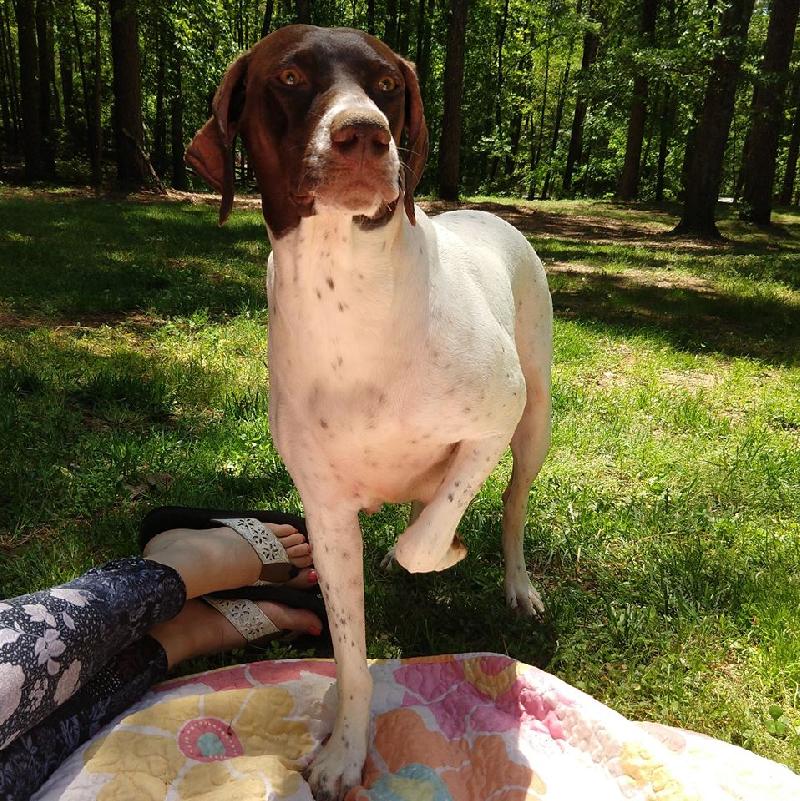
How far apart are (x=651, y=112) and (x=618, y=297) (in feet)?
60.0

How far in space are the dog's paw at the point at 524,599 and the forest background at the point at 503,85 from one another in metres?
9.68

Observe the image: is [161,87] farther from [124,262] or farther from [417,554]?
[417,554]

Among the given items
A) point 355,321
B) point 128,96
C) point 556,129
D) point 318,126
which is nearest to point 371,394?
point 355,321

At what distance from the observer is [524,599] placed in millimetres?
2785

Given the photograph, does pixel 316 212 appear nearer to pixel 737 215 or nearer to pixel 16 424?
pixel 16 424

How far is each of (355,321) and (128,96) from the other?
1380 cm

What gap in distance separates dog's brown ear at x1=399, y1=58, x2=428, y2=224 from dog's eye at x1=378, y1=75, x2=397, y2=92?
10cm

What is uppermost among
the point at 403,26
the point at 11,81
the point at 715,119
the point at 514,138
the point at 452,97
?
the point at 403,26

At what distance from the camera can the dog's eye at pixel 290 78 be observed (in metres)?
1.66

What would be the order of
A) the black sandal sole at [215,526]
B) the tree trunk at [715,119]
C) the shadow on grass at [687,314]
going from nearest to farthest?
the black sandal sole at [215,526] → the shadow on grass at [687,314] → the tree trunk at [715,119]

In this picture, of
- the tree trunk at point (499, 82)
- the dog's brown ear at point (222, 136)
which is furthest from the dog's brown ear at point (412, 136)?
the tree trunk at point (499, 82)

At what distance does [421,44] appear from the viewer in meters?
23.8

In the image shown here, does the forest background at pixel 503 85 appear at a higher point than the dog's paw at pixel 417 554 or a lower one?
higher

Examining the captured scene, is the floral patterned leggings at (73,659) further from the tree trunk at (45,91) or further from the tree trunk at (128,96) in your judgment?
the tree trunk at (45,91)
